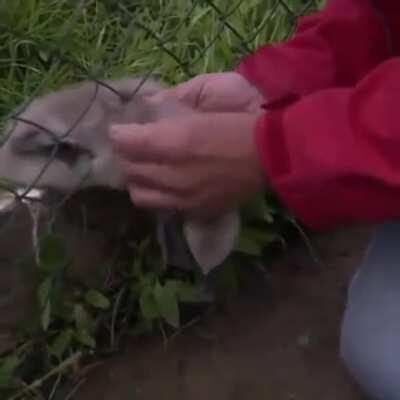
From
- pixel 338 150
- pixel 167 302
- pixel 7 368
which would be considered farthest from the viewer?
pixel 167 302

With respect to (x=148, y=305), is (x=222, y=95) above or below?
above

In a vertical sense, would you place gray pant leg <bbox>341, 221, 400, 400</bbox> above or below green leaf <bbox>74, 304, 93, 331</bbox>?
above

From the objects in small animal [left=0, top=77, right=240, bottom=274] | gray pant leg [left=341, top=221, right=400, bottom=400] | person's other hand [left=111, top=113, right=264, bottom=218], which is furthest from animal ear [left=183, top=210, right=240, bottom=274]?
gray pant leg [left=341, top=221, right=400, bottom=400]

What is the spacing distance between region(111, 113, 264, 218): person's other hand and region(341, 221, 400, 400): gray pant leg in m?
0.37

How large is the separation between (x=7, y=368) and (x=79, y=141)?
367 millimetres

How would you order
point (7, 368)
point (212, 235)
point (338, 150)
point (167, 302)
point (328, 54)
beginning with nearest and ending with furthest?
point (338, 150), point (212, 235), point (328, 54), point (7, 368), point (167, 302)

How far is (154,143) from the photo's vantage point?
49.2 inches

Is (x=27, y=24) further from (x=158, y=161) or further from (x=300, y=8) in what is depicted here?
(x=158, y=161)

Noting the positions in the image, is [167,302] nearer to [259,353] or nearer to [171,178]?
[259,353]

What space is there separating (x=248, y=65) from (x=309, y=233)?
1.92ft

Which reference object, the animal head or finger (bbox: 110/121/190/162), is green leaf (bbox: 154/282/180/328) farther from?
finger (bbox: 110/121/190/162)

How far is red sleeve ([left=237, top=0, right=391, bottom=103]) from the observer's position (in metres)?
1.51

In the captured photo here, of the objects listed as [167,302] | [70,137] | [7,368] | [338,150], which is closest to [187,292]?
[167,302]

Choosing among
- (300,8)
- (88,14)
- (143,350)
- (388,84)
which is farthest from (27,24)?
(388,84)
